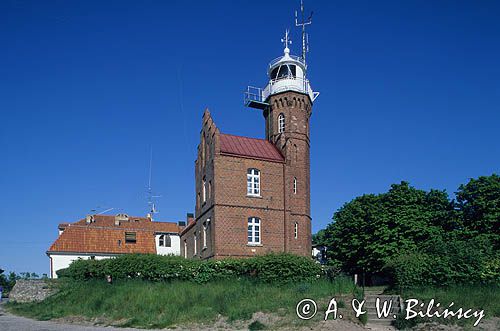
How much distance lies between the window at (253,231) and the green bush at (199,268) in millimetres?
6124

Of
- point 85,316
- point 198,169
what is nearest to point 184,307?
point 85,316

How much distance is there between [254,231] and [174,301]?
45.8 feet

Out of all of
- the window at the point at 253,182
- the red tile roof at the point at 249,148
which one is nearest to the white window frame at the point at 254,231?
the window at the point at 253,182

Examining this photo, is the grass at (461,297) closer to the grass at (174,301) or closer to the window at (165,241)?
the grass at (174,301)

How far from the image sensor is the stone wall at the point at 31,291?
2995 centimetres

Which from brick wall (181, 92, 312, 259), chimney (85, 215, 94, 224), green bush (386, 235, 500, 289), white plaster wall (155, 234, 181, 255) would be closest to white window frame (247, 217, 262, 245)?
brick wall (181, 92, 312, 259)

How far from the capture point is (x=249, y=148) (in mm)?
37562

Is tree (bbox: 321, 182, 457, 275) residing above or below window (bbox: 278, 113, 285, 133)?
below

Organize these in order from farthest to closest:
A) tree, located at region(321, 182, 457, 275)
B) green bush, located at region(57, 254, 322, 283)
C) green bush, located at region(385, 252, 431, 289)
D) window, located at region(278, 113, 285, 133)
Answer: window, located at region(278, 113, 285, 133) < tree, located at region(321, 182, 457, 275) < green bush, located at region(57, 254, 322, 283) < green bush, located at region(385, 252, 431, 289)

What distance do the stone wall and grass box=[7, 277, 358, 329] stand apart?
2195 mm

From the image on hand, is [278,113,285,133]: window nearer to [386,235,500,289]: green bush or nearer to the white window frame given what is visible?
the white window frame

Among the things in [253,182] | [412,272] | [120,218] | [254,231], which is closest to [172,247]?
[120,218]

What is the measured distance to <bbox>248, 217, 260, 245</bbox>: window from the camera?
35.5 m

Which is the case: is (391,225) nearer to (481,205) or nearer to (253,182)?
(481,205)
